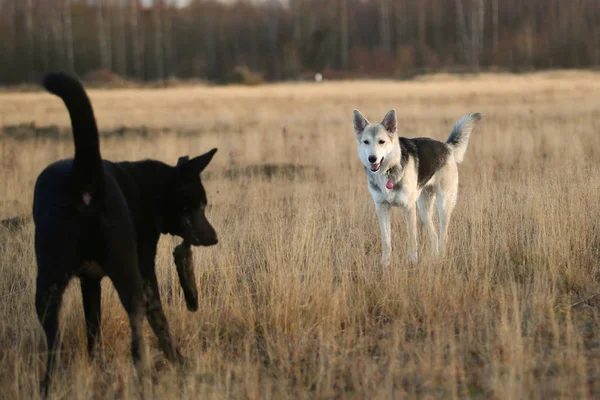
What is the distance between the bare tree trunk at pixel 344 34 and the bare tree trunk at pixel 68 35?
827 inches

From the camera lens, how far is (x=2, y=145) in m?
15.6

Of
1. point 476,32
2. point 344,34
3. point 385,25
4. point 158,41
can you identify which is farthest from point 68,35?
point 476,32

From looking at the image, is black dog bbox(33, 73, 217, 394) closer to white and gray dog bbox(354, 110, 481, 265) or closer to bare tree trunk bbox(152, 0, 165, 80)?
white and gray dog bbox(354, 110, 481, 265)

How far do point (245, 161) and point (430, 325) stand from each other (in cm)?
954

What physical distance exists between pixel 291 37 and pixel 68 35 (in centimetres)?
1889

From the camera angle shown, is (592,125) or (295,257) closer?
(295,257)

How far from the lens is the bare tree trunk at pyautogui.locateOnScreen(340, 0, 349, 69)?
61.8 metres

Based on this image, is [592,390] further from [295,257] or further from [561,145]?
[561,145]

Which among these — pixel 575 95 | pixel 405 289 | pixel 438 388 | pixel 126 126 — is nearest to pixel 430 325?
pixel 405 289

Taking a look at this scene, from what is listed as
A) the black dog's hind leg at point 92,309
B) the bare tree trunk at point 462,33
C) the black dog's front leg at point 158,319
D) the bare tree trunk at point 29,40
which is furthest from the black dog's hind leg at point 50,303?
→ the bare tree trunk at point 29,40

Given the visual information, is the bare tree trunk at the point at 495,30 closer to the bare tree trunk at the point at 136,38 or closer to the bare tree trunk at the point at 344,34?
the bare tree trunk at the point at 344,34

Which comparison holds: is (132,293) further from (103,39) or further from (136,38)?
(136,38)

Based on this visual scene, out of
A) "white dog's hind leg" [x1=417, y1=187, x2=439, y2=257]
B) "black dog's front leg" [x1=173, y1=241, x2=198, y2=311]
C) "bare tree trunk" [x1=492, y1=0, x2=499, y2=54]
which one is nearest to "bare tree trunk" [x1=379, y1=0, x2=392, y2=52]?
"bare tree trunk" [x1=492, y1=0, x2=499, y2=54]

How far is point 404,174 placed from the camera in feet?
24.2
